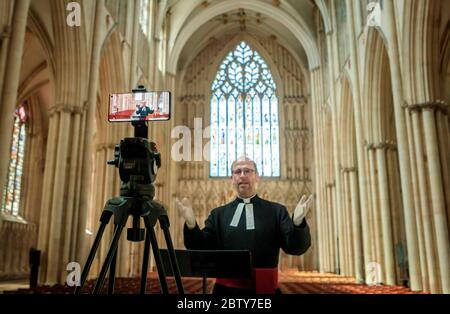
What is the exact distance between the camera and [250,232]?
2678 mm

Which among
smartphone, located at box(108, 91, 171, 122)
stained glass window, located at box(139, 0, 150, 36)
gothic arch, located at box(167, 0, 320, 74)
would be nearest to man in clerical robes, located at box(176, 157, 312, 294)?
smartphone, located at box(108, 91, 171, 122)

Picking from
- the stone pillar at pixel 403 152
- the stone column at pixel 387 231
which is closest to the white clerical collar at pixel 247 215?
the stone pillar at pixel 403 152

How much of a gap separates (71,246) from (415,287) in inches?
296

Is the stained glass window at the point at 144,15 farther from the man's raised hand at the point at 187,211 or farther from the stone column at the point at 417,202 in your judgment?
the man's raised hand at the point at 187,211

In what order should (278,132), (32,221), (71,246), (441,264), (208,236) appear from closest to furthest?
(208,236)
(441,264)
(71,246)
(32,221)
(278,132)

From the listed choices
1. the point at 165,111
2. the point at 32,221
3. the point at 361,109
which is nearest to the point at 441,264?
the point at 361,109

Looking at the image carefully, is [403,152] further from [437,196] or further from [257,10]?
[257,10]

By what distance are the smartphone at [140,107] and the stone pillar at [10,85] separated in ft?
15.4

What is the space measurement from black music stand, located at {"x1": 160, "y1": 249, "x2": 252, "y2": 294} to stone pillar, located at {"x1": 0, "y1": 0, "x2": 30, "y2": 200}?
5.16 m

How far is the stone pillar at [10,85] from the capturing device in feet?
22.5
